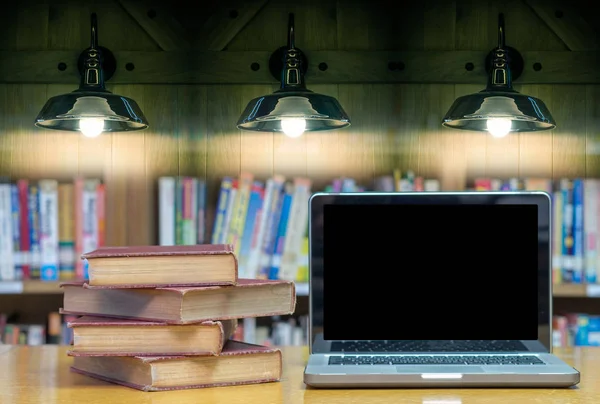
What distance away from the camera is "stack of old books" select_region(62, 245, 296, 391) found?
1081mm

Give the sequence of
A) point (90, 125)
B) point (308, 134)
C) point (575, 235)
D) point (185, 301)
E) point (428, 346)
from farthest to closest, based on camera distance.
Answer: point (308, 134) < point (575, 235) < point (90, 125) < point (428, 346) < point (185, 301)

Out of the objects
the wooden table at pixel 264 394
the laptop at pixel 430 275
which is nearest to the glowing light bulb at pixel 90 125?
the wooden table at pixel 264 394

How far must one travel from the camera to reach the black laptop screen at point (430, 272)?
3.86ft

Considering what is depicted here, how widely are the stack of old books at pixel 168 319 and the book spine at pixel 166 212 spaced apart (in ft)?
5.58

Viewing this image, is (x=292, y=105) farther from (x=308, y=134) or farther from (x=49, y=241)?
(x=49, y=241)

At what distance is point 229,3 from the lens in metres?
2.96

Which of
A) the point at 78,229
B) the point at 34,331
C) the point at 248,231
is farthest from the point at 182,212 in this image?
the point at 34,331

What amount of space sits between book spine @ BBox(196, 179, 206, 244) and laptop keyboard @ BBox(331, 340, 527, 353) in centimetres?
170

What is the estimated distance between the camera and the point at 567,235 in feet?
8.94

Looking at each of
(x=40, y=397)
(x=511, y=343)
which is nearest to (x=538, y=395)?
(x=511, y=343)

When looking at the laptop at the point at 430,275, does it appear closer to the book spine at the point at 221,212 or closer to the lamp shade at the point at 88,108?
the lamp shade at the point at 88,108

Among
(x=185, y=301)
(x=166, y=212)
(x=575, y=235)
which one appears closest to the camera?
(x=185, y=301)

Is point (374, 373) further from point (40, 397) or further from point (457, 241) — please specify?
point (40, 397)

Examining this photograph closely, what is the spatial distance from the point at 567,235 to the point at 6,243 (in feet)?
6.44
